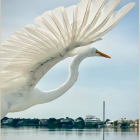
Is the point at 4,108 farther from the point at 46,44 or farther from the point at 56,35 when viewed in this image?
the point at 56,35

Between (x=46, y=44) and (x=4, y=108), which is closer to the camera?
(x=46, y=44)

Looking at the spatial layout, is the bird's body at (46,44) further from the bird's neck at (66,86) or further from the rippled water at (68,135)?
the rippled water at (68,135)

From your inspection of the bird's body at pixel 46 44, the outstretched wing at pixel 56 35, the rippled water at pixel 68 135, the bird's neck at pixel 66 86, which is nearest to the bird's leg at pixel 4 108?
the bird's body at pixel 46 44

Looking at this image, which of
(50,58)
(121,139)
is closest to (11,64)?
(50,58)

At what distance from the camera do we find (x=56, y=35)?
106 inches

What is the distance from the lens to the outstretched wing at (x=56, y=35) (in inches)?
97.2

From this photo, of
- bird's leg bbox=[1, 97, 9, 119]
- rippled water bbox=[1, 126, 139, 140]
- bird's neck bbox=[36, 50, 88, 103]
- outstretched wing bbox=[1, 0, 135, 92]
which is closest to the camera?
outstretched wing bbox=[1, 0, 135, 92]

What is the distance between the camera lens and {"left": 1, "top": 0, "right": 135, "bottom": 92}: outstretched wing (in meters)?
2.47

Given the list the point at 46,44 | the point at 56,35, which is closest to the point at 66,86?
the point at 46,44

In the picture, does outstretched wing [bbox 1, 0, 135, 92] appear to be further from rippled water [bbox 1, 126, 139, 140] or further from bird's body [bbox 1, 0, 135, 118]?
rippled water [bbox 1, 126, 139, 140]

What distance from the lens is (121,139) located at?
741 inches

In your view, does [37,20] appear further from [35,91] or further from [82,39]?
[35,91]

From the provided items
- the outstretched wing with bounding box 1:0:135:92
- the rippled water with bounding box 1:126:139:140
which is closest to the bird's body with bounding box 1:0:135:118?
the outstretched wing with bounding box 1:0:135:92

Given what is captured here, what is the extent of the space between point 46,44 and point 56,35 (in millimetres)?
173
